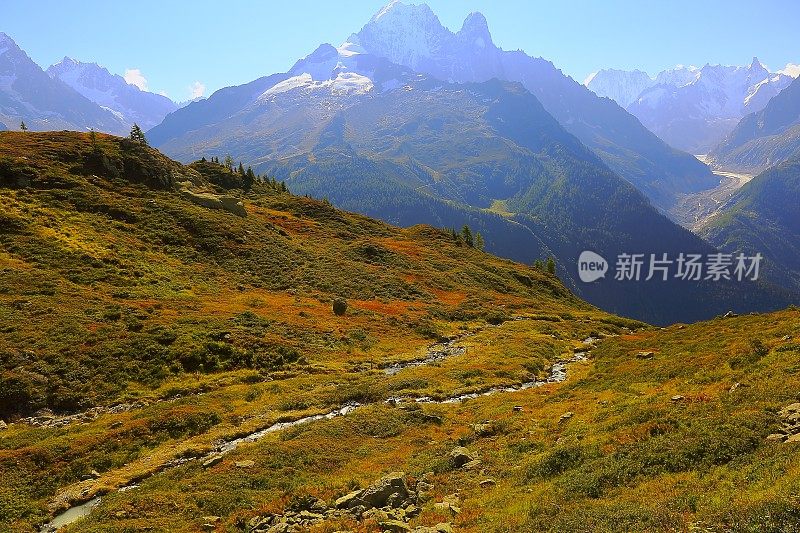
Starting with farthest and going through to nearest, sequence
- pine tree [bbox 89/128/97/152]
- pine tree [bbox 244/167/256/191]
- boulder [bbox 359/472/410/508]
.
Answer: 1. pine tree [bbox 244/167/256/191]
2. pine tree [bbox 89/128/97/152]
3. boulder [bbox 359/472/410/508]

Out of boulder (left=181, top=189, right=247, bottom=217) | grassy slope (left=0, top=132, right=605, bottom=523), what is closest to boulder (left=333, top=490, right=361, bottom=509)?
grassy slope (left=0, top=132, right=605, bottom=523)

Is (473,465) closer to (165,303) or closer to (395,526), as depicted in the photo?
(395,526)

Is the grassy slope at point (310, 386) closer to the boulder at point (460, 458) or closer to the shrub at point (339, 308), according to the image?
the boulder at point (460, 458)

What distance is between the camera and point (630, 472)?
16.8 meters

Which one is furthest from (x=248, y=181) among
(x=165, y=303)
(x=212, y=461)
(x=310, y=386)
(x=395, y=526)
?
(x=395, y=526)

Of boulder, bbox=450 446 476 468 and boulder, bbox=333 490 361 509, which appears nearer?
boulder, bbox=333 490 361 509

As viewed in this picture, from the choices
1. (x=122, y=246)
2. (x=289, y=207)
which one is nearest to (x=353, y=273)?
(x=122, y=246)

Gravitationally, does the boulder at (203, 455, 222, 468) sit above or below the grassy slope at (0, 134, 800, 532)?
below

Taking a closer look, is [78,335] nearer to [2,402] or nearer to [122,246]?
[2,402]

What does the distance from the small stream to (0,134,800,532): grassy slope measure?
901 mm

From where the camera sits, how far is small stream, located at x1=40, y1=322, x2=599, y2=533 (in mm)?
21234

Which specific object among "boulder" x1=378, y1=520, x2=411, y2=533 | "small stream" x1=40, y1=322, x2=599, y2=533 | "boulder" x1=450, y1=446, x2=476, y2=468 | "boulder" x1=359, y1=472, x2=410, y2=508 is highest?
"boulder" x1=378, y1=520, x2=411, y2=533

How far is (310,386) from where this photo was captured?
41531 millimetres

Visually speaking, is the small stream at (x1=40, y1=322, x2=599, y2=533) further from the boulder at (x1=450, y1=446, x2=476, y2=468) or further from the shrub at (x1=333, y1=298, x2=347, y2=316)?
the shrub at (x1=333, y1=298, x2=347, y2=316)
